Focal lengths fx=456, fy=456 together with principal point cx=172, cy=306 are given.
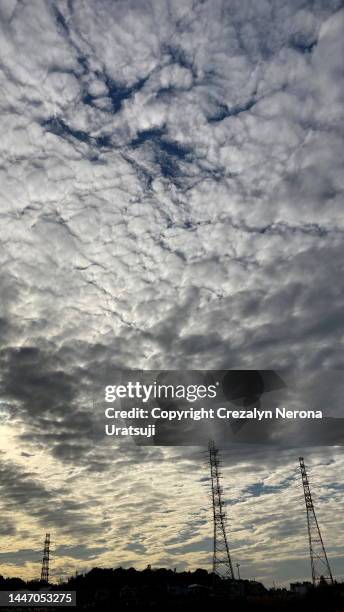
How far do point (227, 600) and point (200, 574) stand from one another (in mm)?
93781

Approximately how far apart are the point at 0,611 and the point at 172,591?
50.6 metres

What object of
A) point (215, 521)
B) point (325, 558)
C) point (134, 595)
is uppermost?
point (215, 521)

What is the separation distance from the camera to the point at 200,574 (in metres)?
141

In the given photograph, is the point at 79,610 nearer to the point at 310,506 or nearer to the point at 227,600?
the point at 227,600

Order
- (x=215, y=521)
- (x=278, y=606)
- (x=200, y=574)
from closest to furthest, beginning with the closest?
(x=278, y=606)
(x=215, y=521)
(x=200, y=574)

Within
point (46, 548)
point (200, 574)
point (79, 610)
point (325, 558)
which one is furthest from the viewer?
point (200, 574)

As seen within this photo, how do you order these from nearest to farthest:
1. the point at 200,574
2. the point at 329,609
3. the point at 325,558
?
the point at 329,609, the point at 325,558, the point at 200,574

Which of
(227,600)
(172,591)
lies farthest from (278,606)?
(172,591)

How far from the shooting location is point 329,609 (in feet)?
143

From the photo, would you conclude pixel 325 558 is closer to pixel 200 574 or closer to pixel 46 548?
pixel 46 548

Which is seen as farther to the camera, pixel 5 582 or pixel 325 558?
pixel 5 582

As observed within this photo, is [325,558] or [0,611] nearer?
[0,611]

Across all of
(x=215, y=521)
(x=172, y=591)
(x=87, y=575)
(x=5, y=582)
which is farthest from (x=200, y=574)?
(x=215, y=521)

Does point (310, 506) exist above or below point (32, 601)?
above
